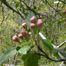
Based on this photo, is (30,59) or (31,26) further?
(30,59)

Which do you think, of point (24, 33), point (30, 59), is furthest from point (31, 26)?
point (30, 59)

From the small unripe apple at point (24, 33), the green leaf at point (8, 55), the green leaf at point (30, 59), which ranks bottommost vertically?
the green leaf at point (30, 59)

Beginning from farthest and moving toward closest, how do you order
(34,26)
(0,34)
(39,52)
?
(0,34), (39,52), (34,26)

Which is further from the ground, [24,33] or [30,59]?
[24,33]

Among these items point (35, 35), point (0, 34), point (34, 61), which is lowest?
point (0, 34)

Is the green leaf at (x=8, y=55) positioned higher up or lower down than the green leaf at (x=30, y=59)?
Result: higher up

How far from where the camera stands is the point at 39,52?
104 centimetres

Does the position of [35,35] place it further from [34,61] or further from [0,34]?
[0,34]

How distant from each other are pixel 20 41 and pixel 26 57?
0.21 feet

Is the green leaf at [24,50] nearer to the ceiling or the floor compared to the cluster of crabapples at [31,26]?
nearer to the floor

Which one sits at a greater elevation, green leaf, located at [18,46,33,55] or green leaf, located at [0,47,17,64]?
green leaf, located at [18,46,33,55]

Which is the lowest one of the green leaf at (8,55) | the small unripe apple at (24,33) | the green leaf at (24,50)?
the green leaf at (8,55)

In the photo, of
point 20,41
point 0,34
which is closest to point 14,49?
point 20,41

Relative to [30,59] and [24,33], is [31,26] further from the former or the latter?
[30,59]
